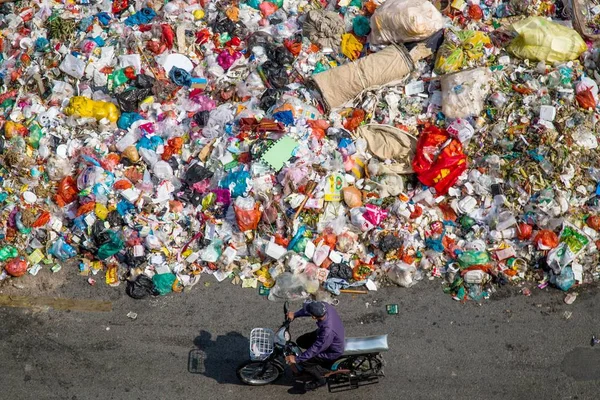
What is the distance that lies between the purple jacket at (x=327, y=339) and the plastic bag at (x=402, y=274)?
1.48 metres

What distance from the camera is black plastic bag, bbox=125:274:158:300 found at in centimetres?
661

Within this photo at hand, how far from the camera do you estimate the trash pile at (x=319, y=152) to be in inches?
260

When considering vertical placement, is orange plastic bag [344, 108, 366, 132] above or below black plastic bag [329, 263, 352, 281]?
above

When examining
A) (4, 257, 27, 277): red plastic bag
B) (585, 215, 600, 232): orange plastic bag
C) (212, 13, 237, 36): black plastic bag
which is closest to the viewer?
(585, 215, 600, 232): orange plastic bag

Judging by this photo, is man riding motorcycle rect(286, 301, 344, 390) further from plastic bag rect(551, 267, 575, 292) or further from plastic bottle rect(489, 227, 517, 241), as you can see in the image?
plastic bag rect(551, 267, 575, 292)

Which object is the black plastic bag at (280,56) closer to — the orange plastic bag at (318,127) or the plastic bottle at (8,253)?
the orange plastic bag at (318,127)

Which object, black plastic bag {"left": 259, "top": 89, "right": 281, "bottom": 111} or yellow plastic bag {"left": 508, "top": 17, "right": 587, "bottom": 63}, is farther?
black plastic bag {"left": 259, "top": 89, "right": 281, "bottom": 111}

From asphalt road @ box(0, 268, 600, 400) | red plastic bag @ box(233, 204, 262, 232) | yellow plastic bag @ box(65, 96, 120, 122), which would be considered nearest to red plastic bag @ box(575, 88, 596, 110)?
asphalt road @ box(0, 268, 600, 400)

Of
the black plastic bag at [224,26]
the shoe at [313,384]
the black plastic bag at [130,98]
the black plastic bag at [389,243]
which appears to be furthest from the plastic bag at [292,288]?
the black plastic bag at [224,26]

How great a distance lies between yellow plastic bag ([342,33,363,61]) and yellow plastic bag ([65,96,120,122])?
3.15 m

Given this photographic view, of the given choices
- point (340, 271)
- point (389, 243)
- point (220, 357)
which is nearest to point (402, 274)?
point (389, 243)

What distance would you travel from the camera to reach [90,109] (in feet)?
24.5

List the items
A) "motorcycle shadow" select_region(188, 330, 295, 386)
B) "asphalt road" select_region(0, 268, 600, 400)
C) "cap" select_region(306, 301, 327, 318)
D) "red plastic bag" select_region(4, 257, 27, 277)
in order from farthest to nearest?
"red plastic bag" select_region(4, 257, 27, 277) → "motorcycle shadow" select_region(188, 330, 295, 386) → "asphalt road" select_region(0, 268, 600, 400) → "cap" select_region(306, 301, 327, 318)

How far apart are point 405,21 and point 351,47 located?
0.86 meters
